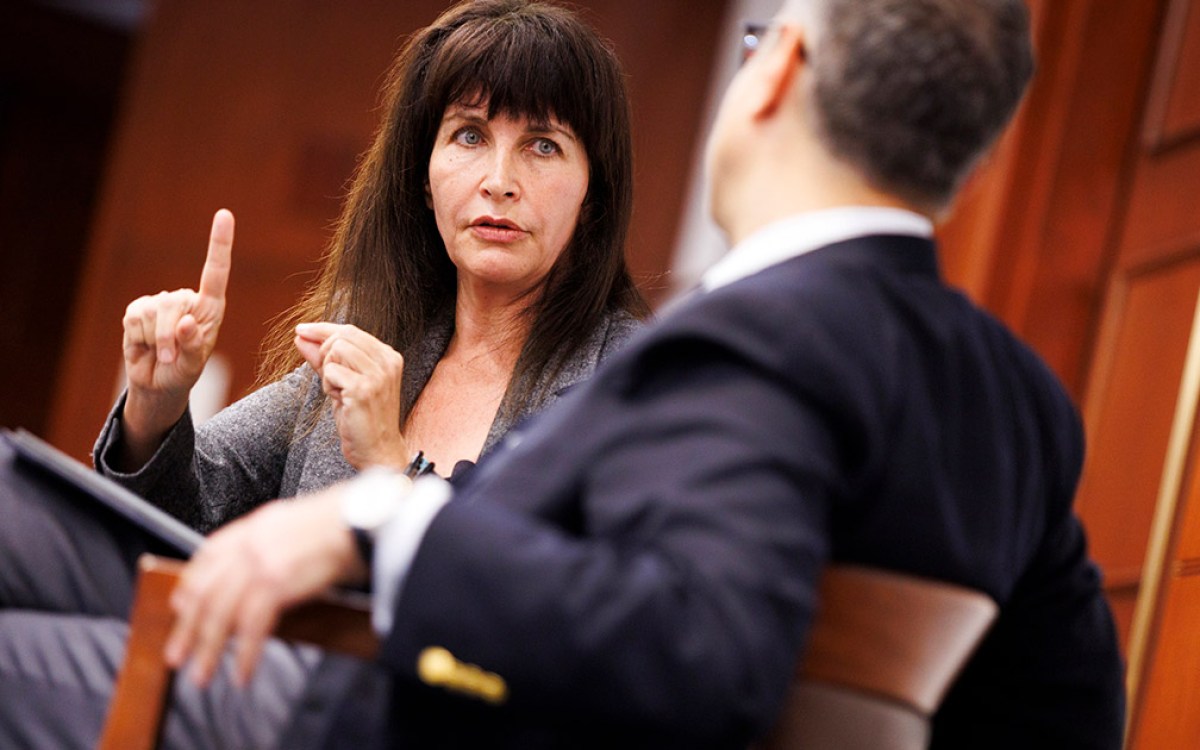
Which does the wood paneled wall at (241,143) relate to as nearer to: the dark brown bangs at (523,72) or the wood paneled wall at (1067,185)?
the wood paneled wall at (1067,185)

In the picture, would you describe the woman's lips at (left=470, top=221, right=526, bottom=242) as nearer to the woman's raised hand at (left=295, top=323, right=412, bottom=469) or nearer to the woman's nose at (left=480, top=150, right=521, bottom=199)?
the woman's nose at (left=480, top=150, right=521, bottom=199)

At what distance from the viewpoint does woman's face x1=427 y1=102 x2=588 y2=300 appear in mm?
1919

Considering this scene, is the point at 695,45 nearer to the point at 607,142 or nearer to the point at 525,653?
the point at 607,142

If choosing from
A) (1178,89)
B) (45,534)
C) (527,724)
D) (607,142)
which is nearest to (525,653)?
(527,724)

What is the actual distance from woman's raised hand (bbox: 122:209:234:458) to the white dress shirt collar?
723mm

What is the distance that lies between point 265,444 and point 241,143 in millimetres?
3551

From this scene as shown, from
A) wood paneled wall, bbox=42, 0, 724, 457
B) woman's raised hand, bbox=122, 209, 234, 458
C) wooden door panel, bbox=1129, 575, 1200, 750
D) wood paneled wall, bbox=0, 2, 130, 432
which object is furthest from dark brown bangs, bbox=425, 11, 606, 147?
wood paneled wall, bbox=0, 2, 130, 432

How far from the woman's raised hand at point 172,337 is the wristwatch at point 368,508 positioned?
69cm

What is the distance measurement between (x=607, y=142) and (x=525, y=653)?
1174 mm

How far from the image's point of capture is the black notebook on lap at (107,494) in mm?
1209

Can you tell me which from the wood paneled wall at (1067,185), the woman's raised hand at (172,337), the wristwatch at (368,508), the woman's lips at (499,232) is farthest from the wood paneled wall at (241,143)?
the wristwatch at (368,508)

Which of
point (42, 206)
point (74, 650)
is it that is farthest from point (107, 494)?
point (42, 206)

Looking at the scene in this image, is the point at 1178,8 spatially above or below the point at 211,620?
above

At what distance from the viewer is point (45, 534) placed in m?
1.22
